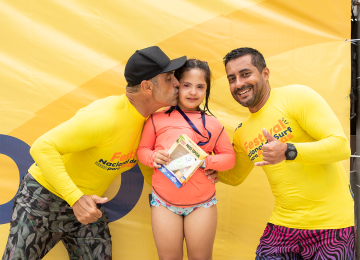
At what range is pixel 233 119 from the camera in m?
2.79

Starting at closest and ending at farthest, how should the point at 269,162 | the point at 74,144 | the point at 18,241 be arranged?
the point at 269,162 → the point at 74,144 → the point at 18,241

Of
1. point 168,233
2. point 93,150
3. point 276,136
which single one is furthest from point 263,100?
point 93,150

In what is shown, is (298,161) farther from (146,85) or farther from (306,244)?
(146,85)

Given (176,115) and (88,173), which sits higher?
(176,115)

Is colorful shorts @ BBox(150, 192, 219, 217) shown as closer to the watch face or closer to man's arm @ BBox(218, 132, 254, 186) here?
man's arm @ BBox(218, 132, 254, 186)

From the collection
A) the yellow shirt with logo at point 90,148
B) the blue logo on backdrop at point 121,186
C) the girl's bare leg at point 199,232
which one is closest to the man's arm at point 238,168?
the girl's bare leg at point 199,232

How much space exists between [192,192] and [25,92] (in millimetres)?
1911

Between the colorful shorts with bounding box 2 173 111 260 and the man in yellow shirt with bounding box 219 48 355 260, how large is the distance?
140cm

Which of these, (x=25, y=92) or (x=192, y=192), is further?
(x=25, y=92)

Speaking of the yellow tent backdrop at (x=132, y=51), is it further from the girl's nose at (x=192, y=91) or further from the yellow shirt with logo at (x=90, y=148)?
the girl's nose at (x=192, y=91)

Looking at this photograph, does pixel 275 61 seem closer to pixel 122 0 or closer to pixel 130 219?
pixel 122 0

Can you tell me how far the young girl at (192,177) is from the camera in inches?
75.8

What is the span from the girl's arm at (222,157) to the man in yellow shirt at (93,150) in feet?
1.52

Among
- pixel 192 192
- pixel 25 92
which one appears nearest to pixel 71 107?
pixel 25 92
